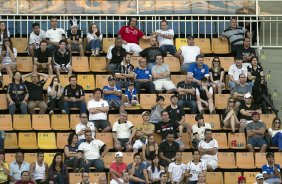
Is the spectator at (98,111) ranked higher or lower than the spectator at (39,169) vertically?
higher

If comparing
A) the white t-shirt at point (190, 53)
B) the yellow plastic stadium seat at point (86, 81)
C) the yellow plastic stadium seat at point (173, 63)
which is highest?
the white t-shirt at point (190, 53)

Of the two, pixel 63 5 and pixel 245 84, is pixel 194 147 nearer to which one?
pixel 245 84

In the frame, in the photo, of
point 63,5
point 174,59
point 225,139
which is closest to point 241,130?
point 225,139

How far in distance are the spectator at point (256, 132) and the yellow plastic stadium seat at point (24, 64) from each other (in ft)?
18.6

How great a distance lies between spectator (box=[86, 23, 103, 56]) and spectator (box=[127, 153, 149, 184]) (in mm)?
4860

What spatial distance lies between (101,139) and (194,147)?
6.96 feet

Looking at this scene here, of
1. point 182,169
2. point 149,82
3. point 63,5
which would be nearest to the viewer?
point 182,169

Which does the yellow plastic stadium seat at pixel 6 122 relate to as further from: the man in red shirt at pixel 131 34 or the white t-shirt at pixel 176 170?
the man in red shirt at pixel 131 34

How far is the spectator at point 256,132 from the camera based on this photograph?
37375 millimetres

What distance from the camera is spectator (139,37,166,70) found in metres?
39.6

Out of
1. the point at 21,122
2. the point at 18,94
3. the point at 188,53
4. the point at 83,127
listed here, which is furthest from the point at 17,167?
the point at 188,53

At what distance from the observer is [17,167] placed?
117 feet

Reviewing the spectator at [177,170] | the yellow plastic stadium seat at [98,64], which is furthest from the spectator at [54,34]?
the spectator at [177,170]

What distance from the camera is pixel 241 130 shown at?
37719 mm
